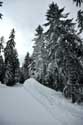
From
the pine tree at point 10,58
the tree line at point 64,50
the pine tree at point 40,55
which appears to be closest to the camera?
the tree line at point 64,50

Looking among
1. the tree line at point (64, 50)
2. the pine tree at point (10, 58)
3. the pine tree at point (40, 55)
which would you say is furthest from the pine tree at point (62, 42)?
the pine tree at point (10, 58)

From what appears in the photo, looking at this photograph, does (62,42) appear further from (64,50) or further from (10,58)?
(10,58)

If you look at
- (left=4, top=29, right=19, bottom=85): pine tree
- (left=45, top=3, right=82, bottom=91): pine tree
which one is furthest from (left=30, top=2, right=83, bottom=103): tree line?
(left=4, top=29, right=19, bottom=85): pine tree

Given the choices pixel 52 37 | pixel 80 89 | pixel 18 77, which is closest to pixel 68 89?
pixel 80 89

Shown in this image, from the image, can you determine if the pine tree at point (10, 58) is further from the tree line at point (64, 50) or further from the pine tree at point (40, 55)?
the tree line at point (64, 50)

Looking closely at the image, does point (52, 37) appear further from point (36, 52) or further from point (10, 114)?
point (36, 52)

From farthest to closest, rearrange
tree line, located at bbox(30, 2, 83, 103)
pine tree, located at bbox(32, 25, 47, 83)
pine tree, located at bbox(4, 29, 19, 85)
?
pine tree, located at bbox(4, 29, 19, 85), pine tree, located at bbox(32, 25, 47, 83), tree line, located at bbox(30, 2, 83, 103)

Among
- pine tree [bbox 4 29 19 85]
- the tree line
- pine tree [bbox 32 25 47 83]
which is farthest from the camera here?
pine tree [bbox 4 29 19 85]

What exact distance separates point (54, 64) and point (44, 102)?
546 cm

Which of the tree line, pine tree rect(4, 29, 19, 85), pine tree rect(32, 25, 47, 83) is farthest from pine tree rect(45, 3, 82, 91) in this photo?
A: pine tree rect(4, 29, 19, 85)

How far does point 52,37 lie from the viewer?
56.6ft

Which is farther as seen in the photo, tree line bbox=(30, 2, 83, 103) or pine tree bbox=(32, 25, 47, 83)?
pine tree bbox=(32, 25, 47, 83)

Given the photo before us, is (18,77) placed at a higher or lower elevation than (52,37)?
lower

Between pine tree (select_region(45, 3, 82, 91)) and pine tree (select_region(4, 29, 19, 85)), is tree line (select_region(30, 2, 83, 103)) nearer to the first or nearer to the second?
pine tree (select_region(45, 3, 82, 91))
